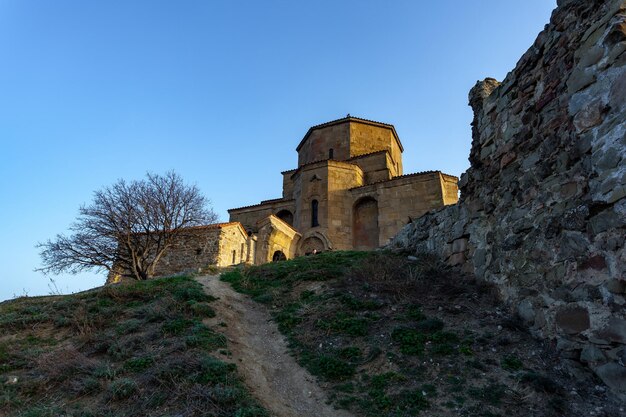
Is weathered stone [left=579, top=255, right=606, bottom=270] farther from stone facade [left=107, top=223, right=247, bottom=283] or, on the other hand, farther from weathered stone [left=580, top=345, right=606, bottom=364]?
stone facade [left=107, top=223, right=247, bottom=283]

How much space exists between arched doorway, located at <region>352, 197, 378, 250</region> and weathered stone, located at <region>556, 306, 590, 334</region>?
19660 mm

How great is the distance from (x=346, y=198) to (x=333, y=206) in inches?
44.4

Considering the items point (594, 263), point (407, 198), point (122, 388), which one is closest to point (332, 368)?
point (122, 388)

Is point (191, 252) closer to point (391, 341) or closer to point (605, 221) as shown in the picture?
point (391, 341)

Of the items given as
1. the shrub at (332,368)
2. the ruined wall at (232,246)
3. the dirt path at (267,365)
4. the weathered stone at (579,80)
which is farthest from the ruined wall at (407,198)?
the weathered stone at (579,80)

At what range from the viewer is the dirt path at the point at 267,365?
431cm

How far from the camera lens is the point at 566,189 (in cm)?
453

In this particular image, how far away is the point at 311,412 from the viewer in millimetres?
4223

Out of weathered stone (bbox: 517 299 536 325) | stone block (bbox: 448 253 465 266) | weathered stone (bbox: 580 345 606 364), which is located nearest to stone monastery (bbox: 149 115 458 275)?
stone block (bbox: 448 253 465 266)

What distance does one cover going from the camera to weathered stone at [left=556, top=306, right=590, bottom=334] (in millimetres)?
3992

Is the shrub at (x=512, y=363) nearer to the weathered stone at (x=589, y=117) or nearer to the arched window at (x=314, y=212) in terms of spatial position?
the weathered stone at (x=589, y=117)

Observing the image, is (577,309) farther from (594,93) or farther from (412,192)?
(412,192)

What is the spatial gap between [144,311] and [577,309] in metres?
6.91

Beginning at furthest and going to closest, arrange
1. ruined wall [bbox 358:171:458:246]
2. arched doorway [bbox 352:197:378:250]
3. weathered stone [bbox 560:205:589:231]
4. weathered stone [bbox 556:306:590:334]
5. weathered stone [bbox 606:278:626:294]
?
arched doorway [bbox 352:197:378:250] → ruined wall [bbox 358:171:458:246] → weathered stone [bbox 560:205:589:231] → weathered stone [bbox 556:306:590:334] → weathered stone [bbox 606:278:626:294]
